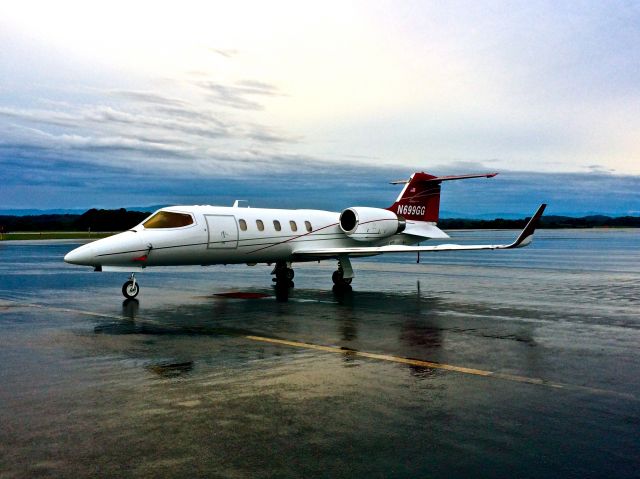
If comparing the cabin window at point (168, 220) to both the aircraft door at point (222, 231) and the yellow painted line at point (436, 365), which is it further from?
the yellow painted line at point (436, 365)

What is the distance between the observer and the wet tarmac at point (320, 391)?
16.6 ft

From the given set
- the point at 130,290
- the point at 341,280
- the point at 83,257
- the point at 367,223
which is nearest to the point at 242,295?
the point at 130,290

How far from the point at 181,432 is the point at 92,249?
11.9 meters

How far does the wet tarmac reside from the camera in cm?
505

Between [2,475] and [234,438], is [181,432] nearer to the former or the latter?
[234,438]

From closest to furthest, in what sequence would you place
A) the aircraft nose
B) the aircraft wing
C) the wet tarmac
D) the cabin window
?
the wet tarmac, the aircraft nose, the cabin window, the aircraft wing

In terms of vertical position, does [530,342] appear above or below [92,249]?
below

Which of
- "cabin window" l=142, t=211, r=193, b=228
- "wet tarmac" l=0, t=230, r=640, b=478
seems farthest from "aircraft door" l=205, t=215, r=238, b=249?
"wet tarmac" l=0, t=230, r=640, b=478

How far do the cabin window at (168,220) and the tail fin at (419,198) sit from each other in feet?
30.7

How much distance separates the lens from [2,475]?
15.5 ft

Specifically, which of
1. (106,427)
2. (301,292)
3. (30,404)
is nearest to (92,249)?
(301,292)

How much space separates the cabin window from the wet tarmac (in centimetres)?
330

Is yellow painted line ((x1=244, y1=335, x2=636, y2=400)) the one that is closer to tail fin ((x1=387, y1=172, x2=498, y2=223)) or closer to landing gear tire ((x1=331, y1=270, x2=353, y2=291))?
landing gear tire ((x1=331, y1=270, x2=353, y2=291))

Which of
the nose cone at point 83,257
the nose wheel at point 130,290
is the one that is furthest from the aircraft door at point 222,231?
the nose cone at point 83,257
